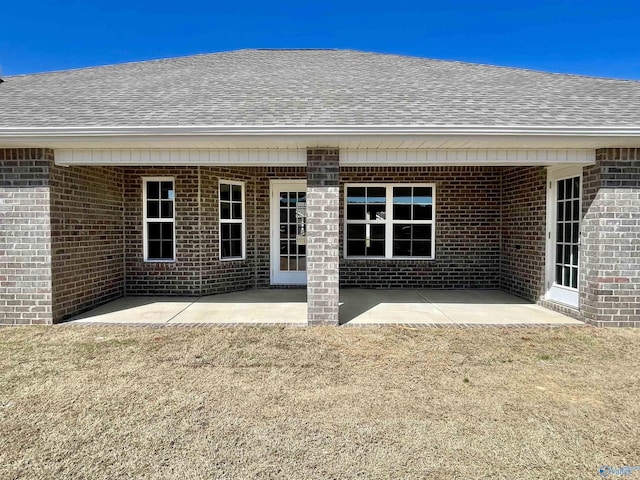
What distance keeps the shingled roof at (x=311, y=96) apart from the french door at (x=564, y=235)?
1.29 meters

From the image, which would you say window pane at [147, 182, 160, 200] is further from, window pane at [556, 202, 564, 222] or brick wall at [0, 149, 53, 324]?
window pane at [556, 202, 564, 222]

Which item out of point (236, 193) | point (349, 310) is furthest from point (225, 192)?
point (349, 310)

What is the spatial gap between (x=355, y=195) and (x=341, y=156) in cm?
333

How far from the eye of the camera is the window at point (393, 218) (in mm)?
9188

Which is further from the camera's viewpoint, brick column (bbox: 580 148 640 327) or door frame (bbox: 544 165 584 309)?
door frame (bbox: 544 165 584 309)

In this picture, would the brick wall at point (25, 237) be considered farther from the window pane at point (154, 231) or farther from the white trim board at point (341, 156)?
the window pane at point (154, 231)

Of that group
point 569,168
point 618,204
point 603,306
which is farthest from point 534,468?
point 569,168

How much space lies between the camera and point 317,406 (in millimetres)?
3406

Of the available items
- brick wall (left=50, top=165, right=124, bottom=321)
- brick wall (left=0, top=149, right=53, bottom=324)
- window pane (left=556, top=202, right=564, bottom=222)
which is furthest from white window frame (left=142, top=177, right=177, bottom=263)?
window pane (left=556, top=202, right=564, bottom=222)

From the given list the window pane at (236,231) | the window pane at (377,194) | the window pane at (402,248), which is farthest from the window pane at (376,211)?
the window pane at (236,231)

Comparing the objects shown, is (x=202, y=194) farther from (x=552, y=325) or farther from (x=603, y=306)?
(x=603, y=306)

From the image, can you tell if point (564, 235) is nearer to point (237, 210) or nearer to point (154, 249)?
point (237, 210)

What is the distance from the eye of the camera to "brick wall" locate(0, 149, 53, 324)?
19.2 feet

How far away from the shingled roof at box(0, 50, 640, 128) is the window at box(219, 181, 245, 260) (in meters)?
2.34
